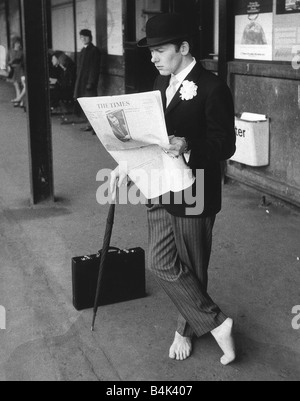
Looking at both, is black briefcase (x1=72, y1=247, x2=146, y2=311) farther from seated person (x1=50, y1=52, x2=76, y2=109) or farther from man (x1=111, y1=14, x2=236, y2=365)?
seated person (x1=50, y1=52, x2=76, y2=109)

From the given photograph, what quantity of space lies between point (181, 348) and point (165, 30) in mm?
1670

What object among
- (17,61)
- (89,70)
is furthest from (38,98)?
(17,61)

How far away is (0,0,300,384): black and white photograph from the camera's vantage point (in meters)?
3.12

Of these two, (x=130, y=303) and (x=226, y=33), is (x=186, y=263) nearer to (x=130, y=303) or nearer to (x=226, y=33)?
(x=130, y=303)

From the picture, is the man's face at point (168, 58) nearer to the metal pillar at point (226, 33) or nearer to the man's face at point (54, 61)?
the metal pillar at point (226, 33)

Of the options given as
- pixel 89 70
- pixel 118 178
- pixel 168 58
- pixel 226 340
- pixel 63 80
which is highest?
pixel 168 58

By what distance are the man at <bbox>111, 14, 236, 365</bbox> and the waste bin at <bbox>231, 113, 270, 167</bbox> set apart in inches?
130

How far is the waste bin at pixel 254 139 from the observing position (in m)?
6.57

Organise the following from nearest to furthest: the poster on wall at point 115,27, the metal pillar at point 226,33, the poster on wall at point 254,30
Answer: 1. the poster on wall at point 254,30
2. the metal pillar at point 226,33
3. the poster on wall at point 115,27

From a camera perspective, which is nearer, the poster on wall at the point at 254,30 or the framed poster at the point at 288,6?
the framed poster at the point at 288,6

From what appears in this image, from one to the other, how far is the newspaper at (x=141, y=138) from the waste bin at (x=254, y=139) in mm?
3526

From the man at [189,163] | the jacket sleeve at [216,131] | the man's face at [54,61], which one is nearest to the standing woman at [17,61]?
the man's face at [54,61]

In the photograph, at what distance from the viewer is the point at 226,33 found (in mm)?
7102
